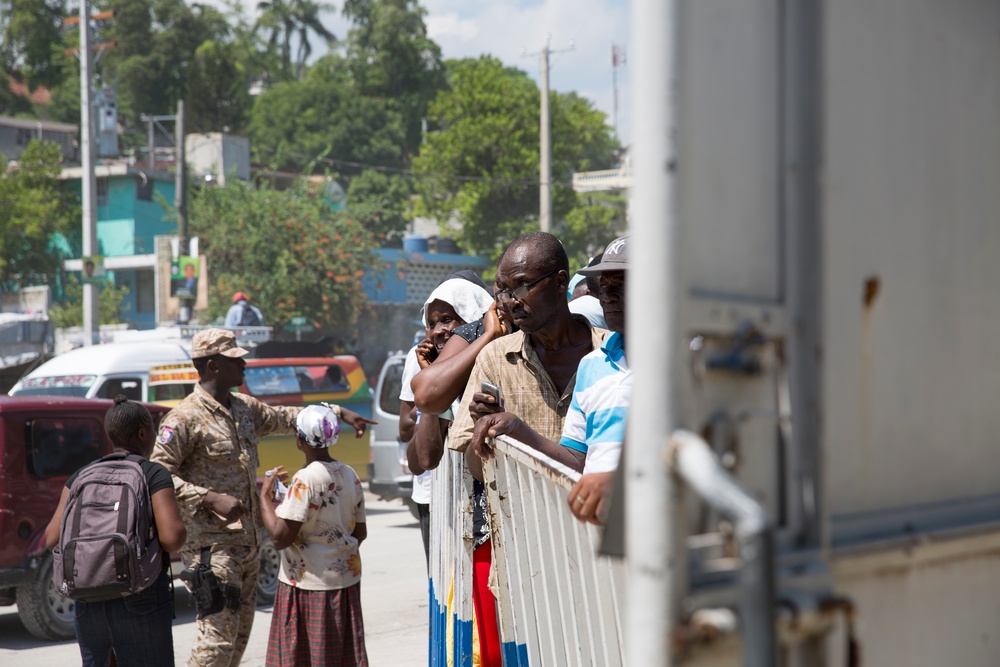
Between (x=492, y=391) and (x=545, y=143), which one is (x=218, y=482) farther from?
(x=545, y=143)

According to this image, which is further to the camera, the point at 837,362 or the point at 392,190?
the point at 392,190

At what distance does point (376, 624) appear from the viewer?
26.5 feet

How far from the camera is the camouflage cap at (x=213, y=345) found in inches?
229

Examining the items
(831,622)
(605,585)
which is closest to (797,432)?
(831,622)

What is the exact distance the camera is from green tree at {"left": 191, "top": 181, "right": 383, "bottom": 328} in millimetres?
30109

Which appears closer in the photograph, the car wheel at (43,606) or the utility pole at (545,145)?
the car wheel at (43,606)

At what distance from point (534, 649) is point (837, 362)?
2.00m

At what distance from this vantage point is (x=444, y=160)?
44906mm

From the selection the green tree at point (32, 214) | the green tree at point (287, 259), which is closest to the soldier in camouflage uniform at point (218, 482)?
the green tree at point (287, 259)

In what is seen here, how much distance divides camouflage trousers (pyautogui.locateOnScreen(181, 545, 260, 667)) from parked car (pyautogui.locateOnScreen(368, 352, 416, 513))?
678 cm

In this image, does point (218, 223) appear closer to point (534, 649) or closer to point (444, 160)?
point (444, 160)

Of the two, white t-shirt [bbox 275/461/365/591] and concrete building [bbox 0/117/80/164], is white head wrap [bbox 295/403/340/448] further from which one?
concrete building [bbox 0/117/80/164]

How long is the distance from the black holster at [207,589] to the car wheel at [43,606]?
3205 millimetres

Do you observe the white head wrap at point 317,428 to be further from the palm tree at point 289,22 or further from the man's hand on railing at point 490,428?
the palm tree at point 289,22
